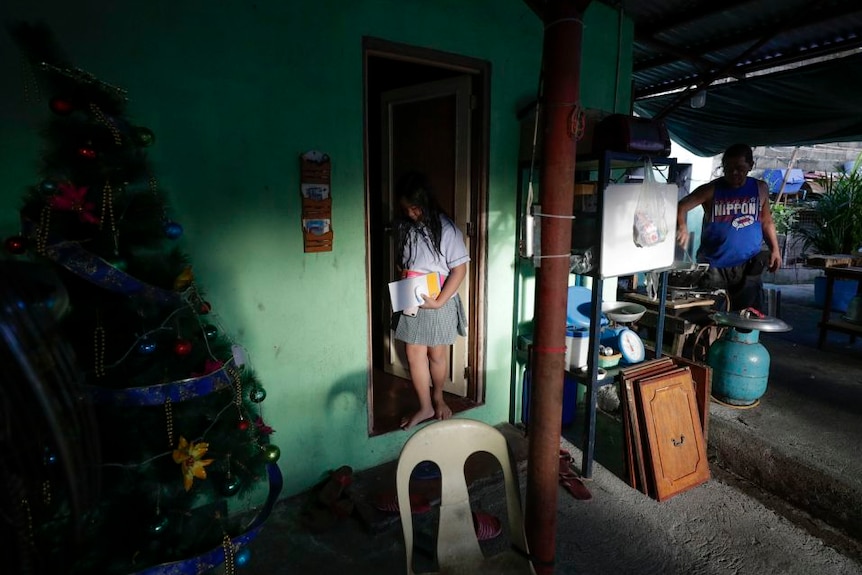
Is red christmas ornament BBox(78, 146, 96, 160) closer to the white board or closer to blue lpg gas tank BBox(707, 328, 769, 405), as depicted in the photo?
the white board

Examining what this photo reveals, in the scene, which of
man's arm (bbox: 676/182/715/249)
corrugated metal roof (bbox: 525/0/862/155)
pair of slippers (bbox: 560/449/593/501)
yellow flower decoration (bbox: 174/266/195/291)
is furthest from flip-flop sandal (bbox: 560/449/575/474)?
corrugated metal roof (bbox: 525/0/862/155)

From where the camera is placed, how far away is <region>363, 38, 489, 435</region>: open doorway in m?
3.04

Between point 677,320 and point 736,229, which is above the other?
point 736,229

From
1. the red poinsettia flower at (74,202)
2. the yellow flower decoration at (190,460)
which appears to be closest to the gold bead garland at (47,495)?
the yellow flower decoration at (190,460)

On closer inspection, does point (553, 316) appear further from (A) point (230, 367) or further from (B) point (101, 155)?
(B) point (101, 155)

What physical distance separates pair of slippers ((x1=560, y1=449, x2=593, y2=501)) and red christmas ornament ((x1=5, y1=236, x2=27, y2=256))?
276 cm

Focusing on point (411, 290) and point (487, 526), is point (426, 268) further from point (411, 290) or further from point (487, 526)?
point (487, 526)

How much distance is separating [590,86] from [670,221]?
1148 mm

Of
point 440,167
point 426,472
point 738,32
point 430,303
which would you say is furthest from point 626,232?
point 738,32

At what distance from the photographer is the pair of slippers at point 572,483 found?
283 centimetres

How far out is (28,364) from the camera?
78 centimetres

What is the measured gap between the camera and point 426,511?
268 cm

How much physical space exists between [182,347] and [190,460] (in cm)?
41

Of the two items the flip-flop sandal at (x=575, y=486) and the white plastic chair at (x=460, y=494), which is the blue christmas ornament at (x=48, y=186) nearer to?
the white plastic chair at (x=460, y=494)
